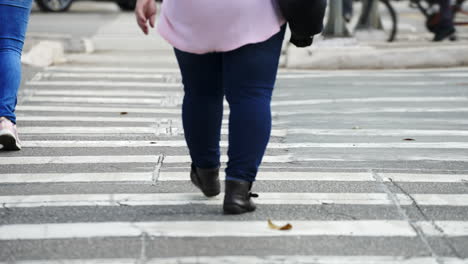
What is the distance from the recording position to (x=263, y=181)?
5.02 metres

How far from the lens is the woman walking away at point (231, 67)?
4.09m

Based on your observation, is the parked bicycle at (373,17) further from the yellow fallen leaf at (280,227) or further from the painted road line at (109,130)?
the yellow fallen leaf at (280,227)

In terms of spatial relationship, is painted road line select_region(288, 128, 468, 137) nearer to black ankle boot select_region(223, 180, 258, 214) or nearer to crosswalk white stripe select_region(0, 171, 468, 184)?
crosswalk white stripe select_region(0, 171, 468, 184)

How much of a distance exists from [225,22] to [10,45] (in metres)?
2.31

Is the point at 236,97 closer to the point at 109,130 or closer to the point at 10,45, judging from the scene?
the point at 10,45

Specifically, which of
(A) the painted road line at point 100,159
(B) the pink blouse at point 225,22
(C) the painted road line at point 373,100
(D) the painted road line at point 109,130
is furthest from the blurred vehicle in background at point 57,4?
(B) the pink blouse at point 225,22

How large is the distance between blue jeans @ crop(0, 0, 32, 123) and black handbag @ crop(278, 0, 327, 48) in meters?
2.33

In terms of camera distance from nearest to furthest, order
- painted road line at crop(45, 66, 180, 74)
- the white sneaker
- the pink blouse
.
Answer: the pink blouse < the white sneaker < painted road line at crop(45, 66, 180, 74)

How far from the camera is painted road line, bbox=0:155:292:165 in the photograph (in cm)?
557

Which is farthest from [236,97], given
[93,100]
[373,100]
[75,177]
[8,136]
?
[93,100]

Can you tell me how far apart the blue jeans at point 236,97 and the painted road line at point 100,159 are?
4.00ft

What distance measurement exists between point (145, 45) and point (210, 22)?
8639mm

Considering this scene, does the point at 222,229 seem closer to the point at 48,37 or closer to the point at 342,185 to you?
the point at 342,185

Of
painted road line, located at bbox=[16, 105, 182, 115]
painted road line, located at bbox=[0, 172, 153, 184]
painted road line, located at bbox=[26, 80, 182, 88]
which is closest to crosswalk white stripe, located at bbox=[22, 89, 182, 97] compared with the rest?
painted road line, located at bbox=[26, 80, 182, 88]
